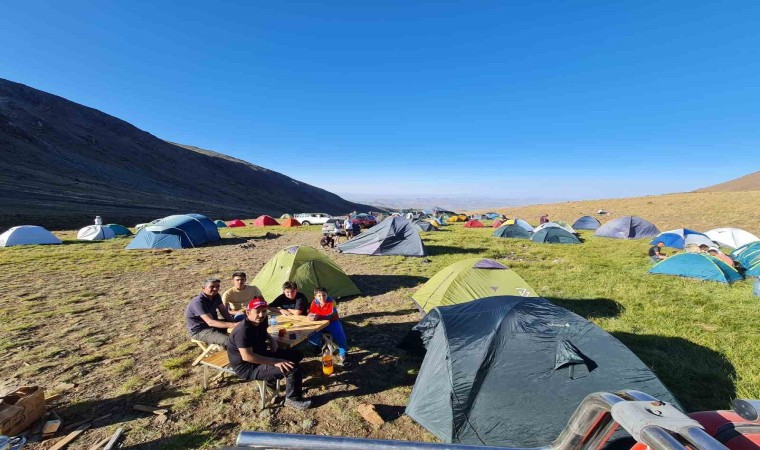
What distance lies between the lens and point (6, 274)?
13.1m

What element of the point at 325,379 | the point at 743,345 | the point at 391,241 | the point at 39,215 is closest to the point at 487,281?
the point at 325,379

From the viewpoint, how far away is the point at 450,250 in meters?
19.5

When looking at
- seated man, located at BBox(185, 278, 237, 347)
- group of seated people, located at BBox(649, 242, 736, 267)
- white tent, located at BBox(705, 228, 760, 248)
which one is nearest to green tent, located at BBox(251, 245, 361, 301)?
seated man, located at BBox(185, 278, 237, 347)

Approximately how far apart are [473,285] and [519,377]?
376 centimetres

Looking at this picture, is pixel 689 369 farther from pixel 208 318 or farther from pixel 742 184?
pixel 742 184

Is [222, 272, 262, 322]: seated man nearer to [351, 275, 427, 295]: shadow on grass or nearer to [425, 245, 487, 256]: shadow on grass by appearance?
[351, 275, 427, 295]: shadow on grass

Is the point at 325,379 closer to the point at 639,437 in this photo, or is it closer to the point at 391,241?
the point at 639,437

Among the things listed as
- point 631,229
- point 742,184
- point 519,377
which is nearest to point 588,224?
point 631,229

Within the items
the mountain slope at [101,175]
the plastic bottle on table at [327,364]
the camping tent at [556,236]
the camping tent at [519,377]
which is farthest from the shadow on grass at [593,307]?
the mountain slope at [101,175]

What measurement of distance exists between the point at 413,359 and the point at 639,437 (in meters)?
5.91

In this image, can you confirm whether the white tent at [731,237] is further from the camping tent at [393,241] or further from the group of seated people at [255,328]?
the group of seated people at [255,328]

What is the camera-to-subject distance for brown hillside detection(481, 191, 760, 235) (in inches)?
1158

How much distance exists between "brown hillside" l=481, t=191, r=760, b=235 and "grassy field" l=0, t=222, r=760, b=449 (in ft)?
72.3

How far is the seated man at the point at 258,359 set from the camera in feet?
17.4
